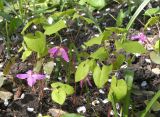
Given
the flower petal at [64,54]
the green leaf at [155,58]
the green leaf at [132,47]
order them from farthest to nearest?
the green leaf at [155,58], the flower petal at [64,54], the green leaf at [132,47]

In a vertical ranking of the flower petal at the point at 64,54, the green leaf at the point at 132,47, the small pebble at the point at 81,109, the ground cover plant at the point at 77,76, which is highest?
the green leaf at the point at 132,47

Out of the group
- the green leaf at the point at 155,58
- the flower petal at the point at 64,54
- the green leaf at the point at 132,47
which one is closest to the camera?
the green leaf at the point at 132,47

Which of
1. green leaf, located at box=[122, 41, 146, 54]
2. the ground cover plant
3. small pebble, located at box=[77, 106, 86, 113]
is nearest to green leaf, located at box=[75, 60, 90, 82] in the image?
the ground cover plant

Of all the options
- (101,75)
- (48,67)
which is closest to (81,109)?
(48,67)

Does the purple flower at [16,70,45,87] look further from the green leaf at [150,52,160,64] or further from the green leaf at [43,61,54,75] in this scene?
the green leaf at [150,52,160,64]

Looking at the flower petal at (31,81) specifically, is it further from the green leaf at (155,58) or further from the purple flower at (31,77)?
the green leaf at (155,58)

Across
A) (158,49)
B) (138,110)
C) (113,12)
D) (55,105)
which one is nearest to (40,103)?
(55,105)

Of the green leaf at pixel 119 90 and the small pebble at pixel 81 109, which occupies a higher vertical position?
the green leaf at pixel 119 90

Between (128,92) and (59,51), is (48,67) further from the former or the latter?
(128,92)

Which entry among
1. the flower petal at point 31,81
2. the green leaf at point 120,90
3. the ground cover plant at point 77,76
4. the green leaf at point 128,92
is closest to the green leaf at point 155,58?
the ground cover plant at point 77,76
